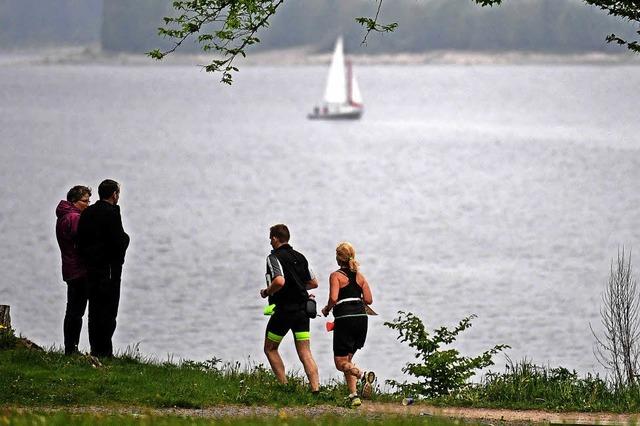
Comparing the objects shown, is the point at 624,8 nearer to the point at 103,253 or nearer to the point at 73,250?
the point at 103,253

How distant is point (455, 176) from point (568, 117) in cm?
7621

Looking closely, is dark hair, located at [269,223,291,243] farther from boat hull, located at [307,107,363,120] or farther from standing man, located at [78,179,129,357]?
boat hull, located at [307,107,363,120]

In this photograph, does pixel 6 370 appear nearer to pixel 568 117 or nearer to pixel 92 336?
pixel 92 336

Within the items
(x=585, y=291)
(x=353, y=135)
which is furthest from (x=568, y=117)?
(x=585, y=291)

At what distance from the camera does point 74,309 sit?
48.4ft

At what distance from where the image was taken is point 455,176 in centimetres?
9575

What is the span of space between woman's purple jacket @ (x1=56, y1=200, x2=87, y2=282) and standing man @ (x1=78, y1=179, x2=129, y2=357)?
162 millimetres

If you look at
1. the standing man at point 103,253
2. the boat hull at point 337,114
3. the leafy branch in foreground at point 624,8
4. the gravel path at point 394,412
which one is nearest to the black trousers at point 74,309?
the standing man at point 103,253

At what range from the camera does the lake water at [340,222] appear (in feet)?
123

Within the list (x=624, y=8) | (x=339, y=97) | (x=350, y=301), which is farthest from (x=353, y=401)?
(x=339, y=97)

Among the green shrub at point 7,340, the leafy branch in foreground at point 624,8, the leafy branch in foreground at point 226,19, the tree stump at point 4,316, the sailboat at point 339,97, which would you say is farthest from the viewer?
the sailboat at point 339,97

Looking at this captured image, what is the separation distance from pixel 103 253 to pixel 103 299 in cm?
58

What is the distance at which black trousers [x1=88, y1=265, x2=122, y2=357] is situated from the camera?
14438 millimetres

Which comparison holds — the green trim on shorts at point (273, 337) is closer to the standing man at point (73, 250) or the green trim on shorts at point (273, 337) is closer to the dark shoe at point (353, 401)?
the dark shoe at point (353, 401)
